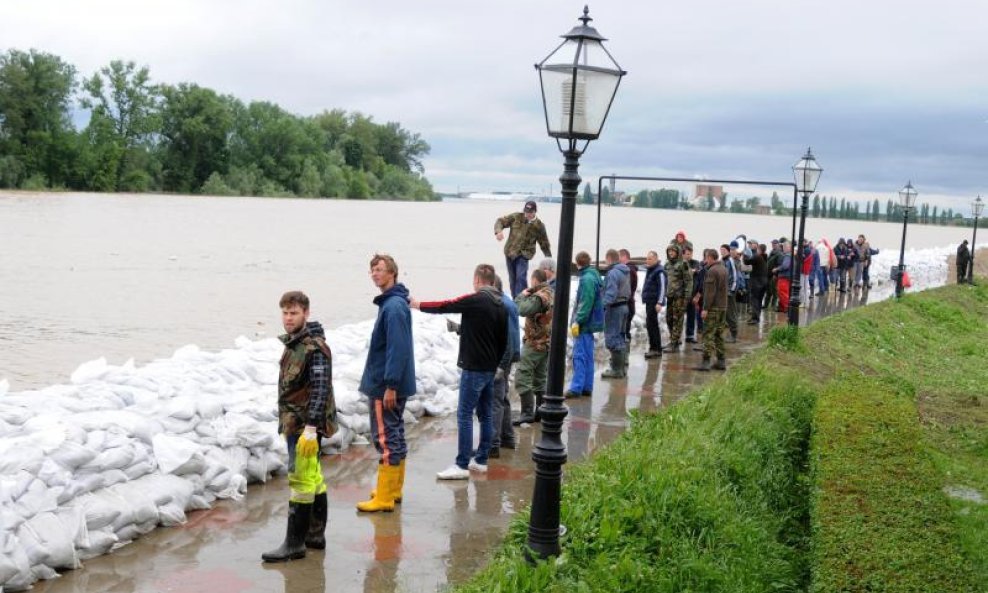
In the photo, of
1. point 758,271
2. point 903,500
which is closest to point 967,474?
point 903,500

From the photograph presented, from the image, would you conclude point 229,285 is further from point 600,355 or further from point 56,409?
point 56,409

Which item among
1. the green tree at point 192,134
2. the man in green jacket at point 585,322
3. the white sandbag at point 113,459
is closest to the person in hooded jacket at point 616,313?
the man in green jacket at point 585,322

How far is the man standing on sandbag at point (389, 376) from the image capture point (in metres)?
7.48

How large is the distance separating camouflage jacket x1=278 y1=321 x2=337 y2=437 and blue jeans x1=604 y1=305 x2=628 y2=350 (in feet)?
24.4

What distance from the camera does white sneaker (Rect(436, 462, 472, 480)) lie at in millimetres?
8570

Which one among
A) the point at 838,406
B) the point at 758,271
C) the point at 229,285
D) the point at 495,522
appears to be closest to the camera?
the point at 495,522

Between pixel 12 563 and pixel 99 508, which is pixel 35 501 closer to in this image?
pixel 99 508

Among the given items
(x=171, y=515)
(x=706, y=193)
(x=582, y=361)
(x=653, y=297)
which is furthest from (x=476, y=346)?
(x=706, y=193)

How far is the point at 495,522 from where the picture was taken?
759 centimetres

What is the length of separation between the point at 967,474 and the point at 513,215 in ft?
22.6

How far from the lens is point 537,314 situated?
10.4 metres

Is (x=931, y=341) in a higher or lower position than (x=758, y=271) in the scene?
lower

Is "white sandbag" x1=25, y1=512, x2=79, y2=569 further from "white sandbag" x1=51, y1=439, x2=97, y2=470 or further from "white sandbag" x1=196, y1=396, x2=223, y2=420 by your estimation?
"white sandbag" x1=196, y1=396, x2=223, y2=420

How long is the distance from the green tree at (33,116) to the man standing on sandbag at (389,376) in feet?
183
